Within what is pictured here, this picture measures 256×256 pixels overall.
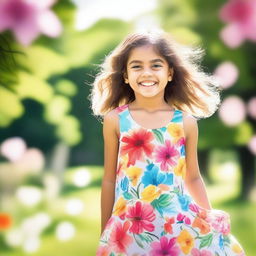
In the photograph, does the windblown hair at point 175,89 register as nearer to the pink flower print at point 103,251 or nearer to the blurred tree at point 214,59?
the pink flower print at point 103,251

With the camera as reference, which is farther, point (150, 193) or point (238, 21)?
point (238, 21)

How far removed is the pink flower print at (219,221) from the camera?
1600 millimetres

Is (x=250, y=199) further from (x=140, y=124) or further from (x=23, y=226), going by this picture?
(x=140, y=124)

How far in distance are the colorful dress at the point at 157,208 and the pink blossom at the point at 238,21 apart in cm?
106

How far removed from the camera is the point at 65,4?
251cm

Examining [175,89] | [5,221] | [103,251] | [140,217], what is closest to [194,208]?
[140,217]

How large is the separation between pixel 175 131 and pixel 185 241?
0.96 ft

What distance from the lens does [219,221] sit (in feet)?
5.28

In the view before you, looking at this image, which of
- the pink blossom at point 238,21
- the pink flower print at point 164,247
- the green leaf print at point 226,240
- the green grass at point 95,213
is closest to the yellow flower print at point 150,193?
the pink flower print at point 164,247

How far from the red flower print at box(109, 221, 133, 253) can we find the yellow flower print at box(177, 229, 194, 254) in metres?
0.13

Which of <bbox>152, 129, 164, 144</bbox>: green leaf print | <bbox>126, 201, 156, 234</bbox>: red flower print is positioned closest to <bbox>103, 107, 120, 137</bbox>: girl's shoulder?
<bbox>152, 129, 164, 144</bbox>: green leaf print

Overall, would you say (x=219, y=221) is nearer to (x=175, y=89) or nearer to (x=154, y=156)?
(x=154, y=156)

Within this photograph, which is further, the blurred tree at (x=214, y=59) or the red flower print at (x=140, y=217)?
the blurred tree at (x=214, y=59)

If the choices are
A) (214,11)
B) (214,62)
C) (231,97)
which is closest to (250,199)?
(231,97)
